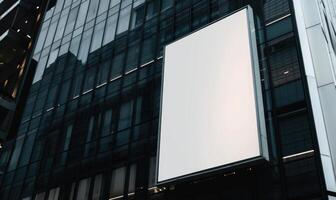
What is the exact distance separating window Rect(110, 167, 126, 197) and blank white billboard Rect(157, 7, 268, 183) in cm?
369

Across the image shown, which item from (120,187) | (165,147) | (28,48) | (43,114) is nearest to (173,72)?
(165,147)

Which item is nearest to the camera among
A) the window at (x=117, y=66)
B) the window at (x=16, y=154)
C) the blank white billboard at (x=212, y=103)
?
the blank white billboard at (x=212, y=103)

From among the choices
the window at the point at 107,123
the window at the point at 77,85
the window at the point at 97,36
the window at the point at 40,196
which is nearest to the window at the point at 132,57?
the window at the point at 107,123

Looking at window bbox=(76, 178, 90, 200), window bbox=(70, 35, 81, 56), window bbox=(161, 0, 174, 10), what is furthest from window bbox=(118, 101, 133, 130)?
window bbox=(70, 35, 81, 56)

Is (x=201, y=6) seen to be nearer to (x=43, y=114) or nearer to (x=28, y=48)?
(x=28, y=48)

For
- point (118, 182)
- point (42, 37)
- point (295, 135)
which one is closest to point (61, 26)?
point (42, 37)

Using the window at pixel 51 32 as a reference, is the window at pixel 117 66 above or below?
below

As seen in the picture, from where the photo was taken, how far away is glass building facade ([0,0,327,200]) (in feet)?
58.4

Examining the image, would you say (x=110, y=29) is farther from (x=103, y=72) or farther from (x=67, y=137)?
(x=67, y=137)

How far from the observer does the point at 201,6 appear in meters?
26.9

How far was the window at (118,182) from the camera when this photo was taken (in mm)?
23297

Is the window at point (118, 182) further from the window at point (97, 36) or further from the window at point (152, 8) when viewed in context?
the window at point (97, 36)

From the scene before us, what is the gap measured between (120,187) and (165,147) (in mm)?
4258

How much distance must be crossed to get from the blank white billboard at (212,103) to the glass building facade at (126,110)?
0.82 m
